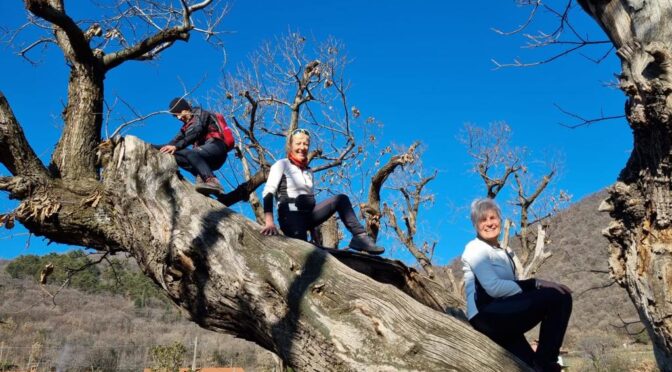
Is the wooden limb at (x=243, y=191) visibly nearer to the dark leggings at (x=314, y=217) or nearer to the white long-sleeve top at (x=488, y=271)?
the dark leggings at (x=314, y=217)

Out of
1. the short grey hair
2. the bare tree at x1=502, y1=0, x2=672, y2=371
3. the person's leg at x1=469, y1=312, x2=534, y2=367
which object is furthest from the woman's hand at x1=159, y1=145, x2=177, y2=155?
the bare tree at x1=502, y1=0, x2=672, y2=371

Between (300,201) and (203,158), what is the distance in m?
1.01

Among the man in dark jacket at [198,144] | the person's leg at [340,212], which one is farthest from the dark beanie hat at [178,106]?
the person's leg at [340,212]

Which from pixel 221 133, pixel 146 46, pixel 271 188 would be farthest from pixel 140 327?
pixel 271 188

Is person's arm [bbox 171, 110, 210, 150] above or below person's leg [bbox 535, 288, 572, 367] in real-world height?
above

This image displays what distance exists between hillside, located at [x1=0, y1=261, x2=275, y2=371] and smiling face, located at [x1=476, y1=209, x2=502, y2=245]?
1737 centimetres

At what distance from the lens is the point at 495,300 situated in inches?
122

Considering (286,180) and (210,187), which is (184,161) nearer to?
(210,187)

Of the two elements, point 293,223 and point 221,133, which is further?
point 221,133

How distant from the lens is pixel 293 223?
4.27 meters

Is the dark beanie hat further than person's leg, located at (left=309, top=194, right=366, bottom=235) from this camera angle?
Yes

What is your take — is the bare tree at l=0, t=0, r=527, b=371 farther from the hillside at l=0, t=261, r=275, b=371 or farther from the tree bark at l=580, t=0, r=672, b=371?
the hillside at l=0, t=261, r=275, b=371

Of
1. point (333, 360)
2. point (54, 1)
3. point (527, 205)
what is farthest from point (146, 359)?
point (333, 360)

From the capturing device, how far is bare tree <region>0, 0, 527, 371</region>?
2.96 metres
